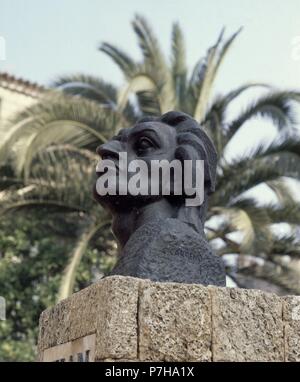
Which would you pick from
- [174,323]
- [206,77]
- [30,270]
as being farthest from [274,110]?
[174,323]

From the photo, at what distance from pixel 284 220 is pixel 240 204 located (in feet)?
2.49

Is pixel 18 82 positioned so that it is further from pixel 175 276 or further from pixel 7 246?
pixel 175 276

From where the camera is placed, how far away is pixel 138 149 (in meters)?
5.57

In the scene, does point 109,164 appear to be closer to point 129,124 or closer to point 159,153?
point 159,153

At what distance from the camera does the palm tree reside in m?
12.5

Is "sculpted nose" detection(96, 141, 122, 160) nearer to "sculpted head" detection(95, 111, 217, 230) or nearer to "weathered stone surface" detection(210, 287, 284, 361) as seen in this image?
"sculpted head" detection(95, 111, 217, 230)

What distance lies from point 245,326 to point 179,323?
1.29ft

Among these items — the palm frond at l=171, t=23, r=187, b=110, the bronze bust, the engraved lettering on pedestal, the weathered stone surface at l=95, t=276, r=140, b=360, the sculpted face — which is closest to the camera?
the weathered stone surface at l=95, t=276, r=140, b=360

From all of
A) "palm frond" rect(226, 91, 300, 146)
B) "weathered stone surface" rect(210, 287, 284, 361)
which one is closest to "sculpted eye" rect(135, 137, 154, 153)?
"weathered stone surface" rect(210, 287, 284, 361)

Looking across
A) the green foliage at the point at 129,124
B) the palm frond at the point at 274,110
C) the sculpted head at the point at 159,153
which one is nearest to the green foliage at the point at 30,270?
the green foliage at the point at 129,124

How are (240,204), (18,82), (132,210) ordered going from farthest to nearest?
(18,82) < (240,204) < (132,210)

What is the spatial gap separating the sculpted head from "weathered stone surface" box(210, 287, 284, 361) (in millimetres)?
722

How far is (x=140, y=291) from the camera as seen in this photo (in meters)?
4.59
